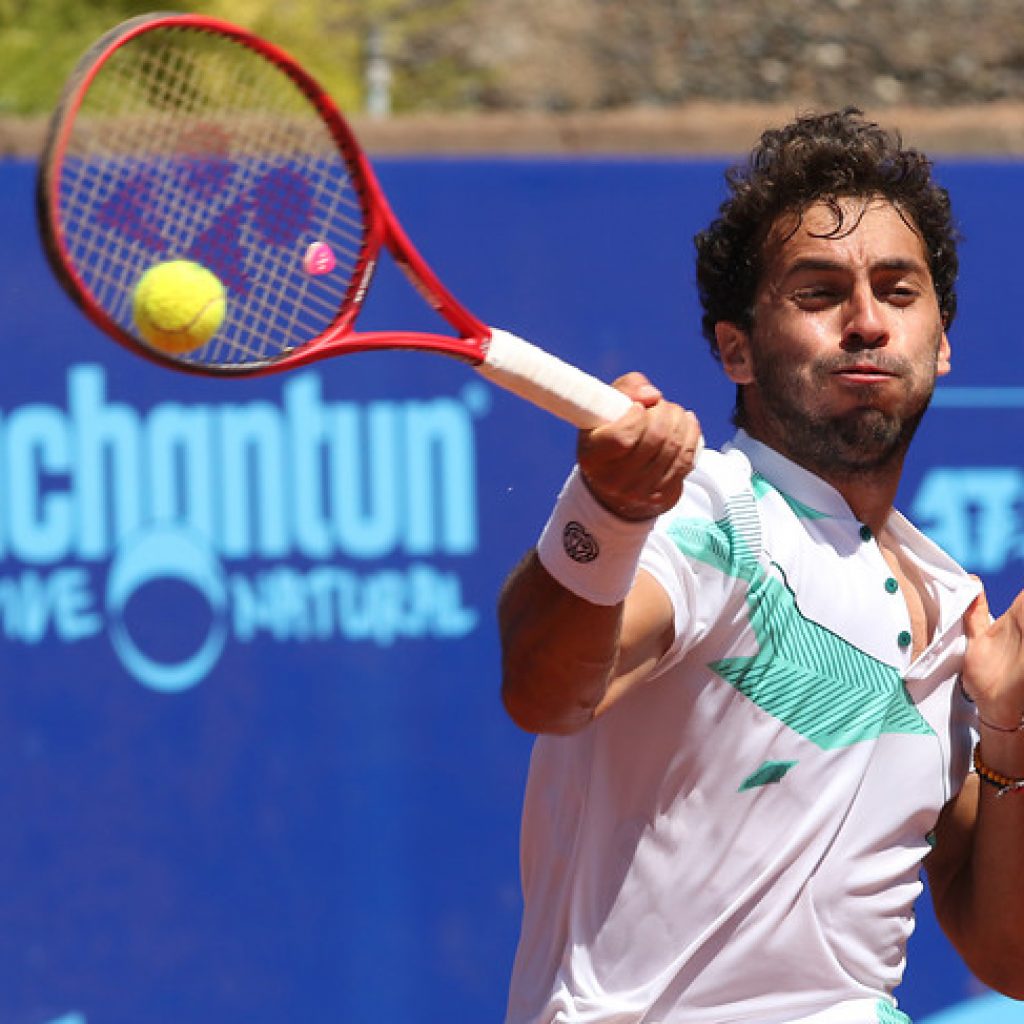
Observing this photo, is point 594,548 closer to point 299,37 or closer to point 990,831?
point 990,831

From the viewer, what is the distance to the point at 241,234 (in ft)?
8.65

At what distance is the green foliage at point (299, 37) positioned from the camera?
21.3 feet

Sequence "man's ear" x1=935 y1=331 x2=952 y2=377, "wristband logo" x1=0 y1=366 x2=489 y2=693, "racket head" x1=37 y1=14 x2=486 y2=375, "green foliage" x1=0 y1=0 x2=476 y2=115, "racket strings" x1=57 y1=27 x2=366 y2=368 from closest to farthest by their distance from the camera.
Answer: "racket head" x1=37 y1=14 x2=486 y2=375 < "racket strings" x1=57 y1=27 x2=366 y2=368 < "man's ear" x1=935 y1=331 x2=952 y2=377 < "wristband logo" x1=0 y1=366 x2=489 y2=693 < "green foliage" x1=0 y1=0 x2=476 y2=115

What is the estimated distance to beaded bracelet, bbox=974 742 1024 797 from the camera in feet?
8.61

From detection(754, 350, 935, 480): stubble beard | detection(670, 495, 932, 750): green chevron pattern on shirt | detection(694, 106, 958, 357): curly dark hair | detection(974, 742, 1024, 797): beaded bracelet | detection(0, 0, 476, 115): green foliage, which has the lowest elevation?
detection(974, 742, 1024, 797): beaded bracelet

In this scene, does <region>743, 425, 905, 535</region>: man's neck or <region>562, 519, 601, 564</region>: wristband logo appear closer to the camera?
<region>562, 519, 601, 564</region>: wristband logo

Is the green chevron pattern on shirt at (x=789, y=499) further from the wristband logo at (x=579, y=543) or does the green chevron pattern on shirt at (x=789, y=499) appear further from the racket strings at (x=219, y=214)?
the racket strings at (x=219, y=214)

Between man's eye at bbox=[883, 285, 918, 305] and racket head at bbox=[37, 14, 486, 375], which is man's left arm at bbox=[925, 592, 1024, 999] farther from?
racket head at bbox=[37, 14, 486, 375]

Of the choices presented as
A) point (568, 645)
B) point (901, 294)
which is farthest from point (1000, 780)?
point (568, 645)

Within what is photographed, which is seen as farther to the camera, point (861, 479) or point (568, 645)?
point (861, 479)

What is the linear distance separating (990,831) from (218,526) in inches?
94.3

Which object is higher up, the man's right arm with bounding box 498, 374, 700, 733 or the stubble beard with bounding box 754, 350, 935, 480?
the stubble beard with bounding box 754, 350, 935, 480

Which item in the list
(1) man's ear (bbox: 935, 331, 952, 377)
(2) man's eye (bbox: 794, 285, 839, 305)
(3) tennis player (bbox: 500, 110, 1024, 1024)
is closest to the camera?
(3) tennis player (bbox: 500, 110, 1024, 1024)

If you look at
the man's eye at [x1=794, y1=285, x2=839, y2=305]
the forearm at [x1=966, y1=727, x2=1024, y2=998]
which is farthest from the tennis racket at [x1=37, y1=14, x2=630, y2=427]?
the forearm at [x1=966, y1=727, x2=1024, y2=998]
